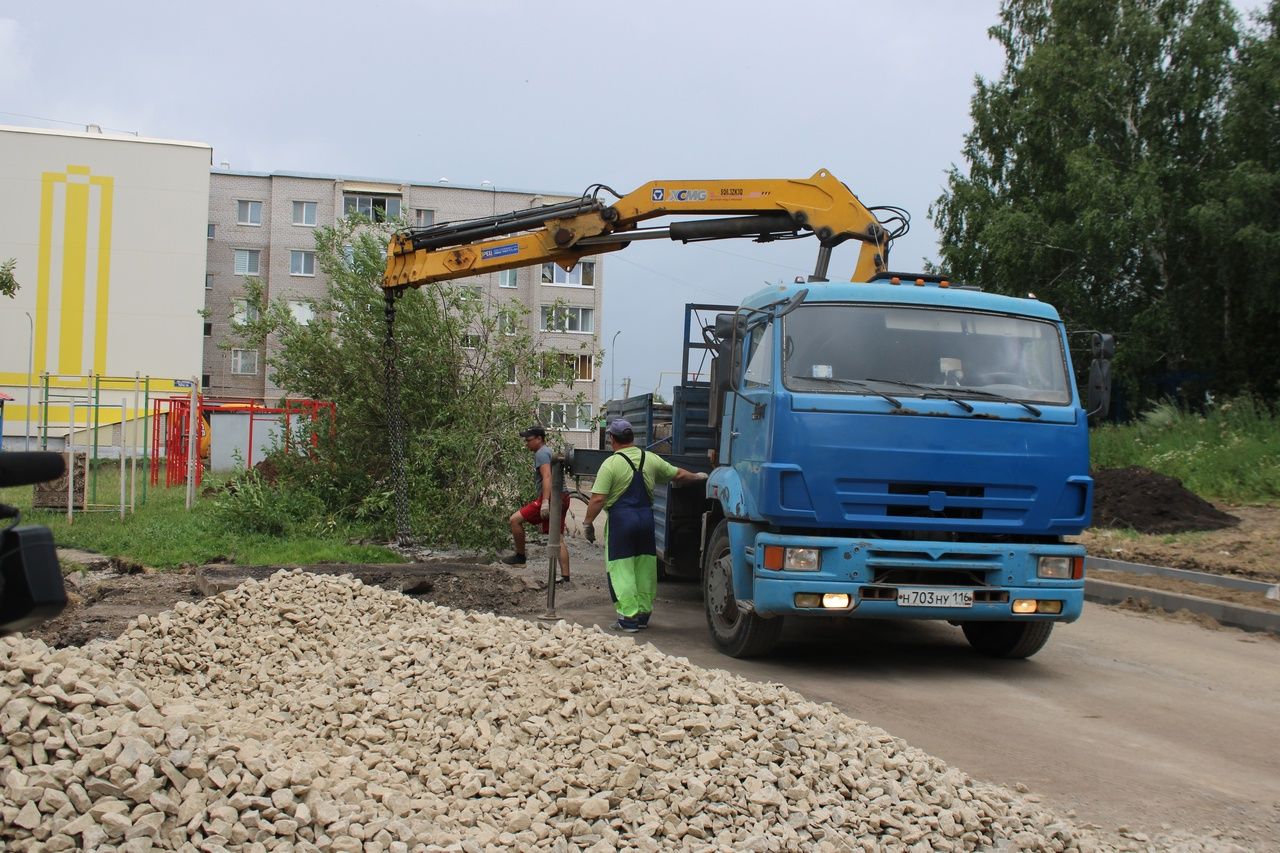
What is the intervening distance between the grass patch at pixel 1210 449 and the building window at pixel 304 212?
4140cm

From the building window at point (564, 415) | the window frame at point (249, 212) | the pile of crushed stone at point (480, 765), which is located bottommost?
the pile of crushed stone at point (480, 765)

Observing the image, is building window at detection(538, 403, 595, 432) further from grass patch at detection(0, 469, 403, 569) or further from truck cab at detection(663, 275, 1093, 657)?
truck cab at detection(663, 275, 1093, 657)

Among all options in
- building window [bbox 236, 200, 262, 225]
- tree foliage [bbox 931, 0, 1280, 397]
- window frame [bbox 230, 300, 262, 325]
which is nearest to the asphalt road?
window frame [bbox 230, 300, 262, 325]

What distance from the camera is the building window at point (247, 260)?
55.1m

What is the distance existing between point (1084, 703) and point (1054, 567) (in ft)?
2.99

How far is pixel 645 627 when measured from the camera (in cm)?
930

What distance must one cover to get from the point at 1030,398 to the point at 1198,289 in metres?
24.3

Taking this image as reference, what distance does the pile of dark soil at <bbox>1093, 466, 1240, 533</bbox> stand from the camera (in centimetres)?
1667

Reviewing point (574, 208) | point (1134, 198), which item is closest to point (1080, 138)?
point (1134, 198)

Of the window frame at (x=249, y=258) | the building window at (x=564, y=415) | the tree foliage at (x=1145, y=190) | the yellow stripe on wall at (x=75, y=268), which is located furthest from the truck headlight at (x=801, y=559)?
the window frame at (x=249, y=258)

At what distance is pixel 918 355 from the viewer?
7.71 meters

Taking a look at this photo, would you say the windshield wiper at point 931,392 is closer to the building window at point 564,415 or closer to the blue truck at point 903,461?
the blue truck at point 903,461

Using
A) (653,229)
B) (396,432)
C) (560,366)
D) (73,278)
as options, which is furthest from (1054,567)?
(73,278)

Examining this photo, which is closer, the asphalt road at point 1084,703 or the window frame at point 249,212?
the asphalt road at point 1084,703
